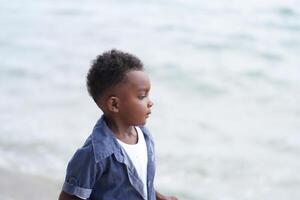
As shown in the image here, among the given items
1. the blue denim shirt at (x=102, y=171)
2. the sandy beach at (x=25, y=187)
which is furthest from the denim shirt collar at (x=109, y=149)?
the sandy beach at (x=25, y=187)

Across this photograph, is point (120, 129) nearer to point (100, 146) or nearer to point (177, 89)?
point (100, 146)

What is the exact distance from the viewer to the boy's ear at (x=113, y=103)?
1.88 m

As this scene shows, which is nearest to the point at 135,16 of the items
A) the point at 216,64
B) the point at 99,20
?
the point at 99,20

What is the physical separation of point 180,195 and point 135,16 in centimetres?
622

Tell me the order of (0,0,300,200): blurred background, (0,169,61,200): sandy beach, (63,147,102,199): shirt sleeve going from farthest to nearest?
(0,0,300,200): blurred background
(0,169,61,200): sandy beach
(63,147,102,199): shirt sleeve

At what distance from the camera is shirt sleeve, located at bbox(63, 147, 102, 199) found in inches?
72.7

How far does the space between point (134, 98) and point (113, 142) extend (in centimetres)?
14

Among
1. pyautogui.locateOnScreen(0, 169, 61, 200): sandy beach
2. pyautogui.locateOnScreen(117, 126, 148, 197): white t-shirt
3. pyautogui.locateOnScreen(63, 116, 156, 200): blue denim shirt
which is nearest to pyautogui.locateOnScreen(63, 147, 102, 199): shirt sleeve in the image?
pyautogui.locateOnScreen(63, 116, 156, 200): blue denim shirt

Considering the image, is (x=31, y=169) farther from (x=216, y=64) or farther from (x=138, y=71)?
(x=216, y=64)

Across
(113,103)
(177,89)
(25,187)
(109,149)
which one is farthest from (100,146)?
(177,89)

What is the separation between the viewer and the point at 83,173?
185 centimetres

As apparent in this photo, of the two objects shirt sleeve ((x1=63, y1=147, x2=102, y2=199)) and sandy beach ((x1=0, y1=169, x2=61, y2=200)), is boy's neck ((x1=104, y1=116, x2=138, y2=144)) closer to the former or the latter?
shirt sleeve ((x1=63, y1=147, x2=102, y2=199))

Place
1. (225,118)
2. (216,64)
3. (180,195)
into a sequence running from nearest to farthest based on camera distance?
(180,195)
(225,118)
(216,64)

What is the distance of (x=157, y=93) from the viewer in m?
6.35
